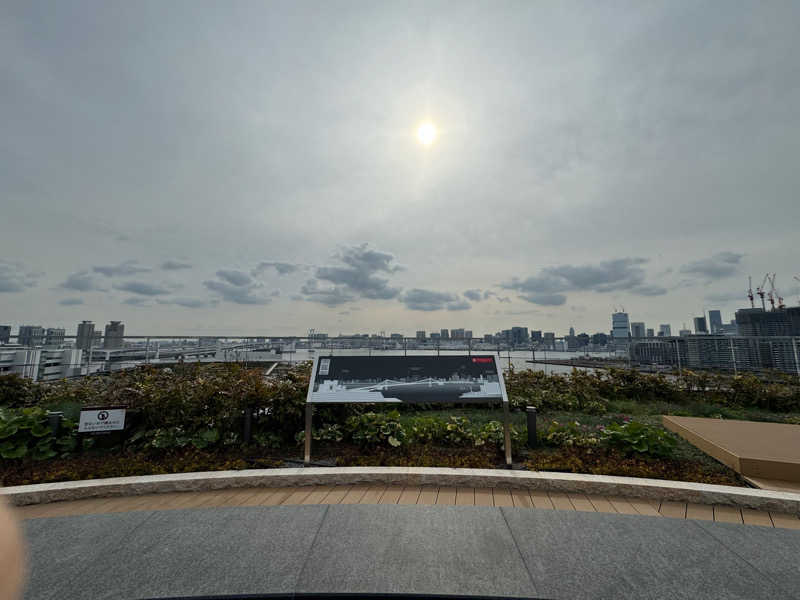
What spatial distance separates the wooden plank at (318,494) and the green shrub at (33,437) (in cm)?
284

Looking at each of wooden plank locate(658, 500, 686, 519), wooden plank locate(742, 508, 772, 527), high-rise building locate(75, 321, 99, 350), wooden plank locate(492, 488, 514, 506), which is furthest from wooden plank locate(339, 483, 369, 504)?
high-rise building locate(75, 321, 99, 350)

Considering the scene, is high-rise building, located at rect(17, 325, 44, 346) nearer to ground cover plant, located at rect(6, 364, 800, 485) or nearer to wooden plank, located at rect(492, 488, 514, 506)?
ground cover plant, located at rect(6, 364, 800, 485)

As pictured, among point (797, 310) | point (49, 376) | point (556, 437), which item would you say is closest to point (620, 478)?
point (556, 437)

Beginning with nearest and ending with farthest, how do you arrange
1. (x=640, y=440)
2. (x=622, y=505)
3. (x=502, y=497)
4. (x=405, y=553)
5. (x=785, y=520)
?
(x=405, y=553), (x=785, y=520), (x=622, y=505), (x=502, y=497), (x=640, y=440)

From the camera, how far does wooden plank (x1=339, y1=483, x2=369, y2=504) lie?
316 cm

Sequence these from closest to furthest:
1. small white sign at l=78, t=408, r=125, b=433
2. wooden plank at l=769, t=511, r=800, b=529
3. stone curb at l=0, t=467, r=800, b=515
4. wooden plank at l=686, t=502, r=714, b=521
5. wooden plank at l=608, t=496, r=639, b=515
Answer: wooden plank at l=769, t=511, r=800, b=529, wooden plank at l=686, t=502, r=714, b=521, wooden plank at l=608, t=496, r=639, b=515, stone curb at l=0, t=467, r=800, b=515, small white sign at l=78, t=408, r=125, b=433

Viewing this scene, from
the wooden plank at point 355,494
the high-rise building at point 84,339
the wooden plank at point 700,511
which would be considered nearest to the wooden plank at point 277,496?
the wooden plank at point 355,494

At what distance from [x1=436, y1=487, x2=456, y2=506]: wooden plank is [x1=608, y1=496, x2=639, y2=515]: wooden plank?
1.34m

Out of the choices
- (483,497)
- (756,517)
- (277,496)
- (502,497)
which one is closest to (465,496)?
(483,497)

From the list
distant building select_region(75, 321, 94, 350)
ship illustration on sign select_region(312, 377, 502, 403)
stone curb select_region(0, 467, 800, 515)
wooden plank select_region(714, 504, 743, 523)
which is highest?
distant building select_region(75, 321, 94, 350)

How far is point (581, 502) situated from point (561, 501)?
17 cm

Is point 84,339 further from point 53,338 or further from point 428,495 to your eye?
point 428,495

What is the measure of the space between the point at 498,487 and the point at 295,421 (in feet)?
7.92

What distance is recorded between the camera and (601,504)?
10.2 ft
